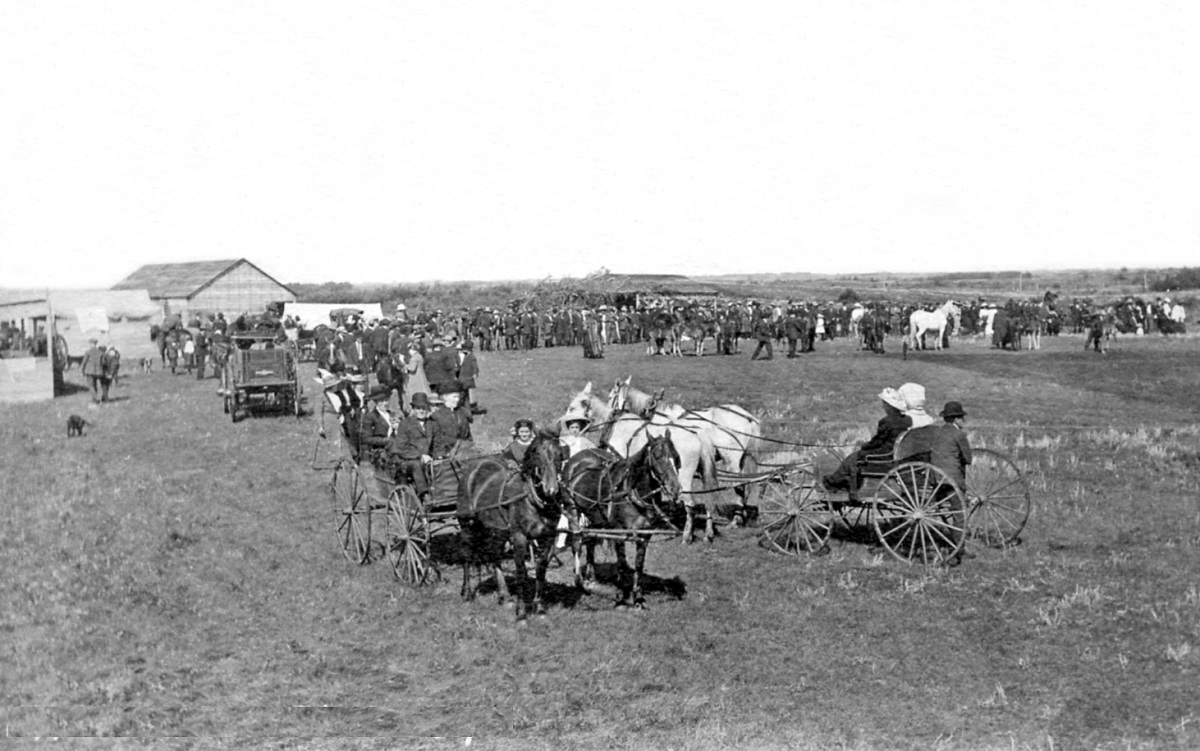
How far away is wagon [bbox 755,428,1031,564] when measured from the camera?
11602mm

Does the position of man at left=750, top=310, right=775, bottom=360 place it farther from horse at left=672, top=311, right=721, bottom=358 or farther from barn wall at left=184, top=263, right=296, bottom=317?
barn wall at left=184, top=263, right=296, bottom=317

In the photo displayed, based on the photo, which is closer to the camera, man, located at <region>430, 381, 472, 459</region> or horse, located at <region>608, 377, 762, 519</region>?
man, located at <region>430, 381, 472, 459</region>

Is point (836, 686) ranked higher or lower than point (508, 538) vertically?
lower

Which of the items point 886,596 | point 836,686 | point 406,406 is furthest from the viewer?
point 406,406

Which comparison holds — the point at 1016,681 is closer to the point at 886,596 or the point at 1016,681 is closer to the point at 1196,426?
the point at 886,596

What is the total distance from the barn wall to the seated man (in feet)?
161

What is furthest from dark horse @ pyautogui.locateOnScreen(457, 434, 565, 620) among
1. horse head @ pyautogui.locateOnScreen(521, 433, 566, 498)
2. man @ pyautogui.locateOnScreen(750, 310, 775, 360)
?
man @ pyautogui.locateOnScreen(750, 310, 775, 360)

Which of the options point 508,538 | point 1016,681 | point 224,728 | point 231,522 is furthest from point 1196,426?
point 224,728

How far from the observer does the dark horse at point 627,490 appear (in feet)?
33.5

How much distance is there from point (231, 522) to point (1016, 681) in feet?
35.5

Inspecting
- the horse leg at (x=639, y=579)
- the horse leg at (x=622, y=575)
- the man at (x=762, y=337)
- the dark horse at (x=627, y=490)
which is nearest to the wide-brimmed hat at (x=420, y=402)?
the dark horse at (x=627, y=490)

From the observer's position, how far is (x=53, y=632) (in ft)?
31.1

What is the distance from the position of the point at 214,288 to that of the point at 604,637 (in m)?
51.9

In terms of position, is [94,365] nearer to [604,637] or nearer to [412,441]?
[412,441]
